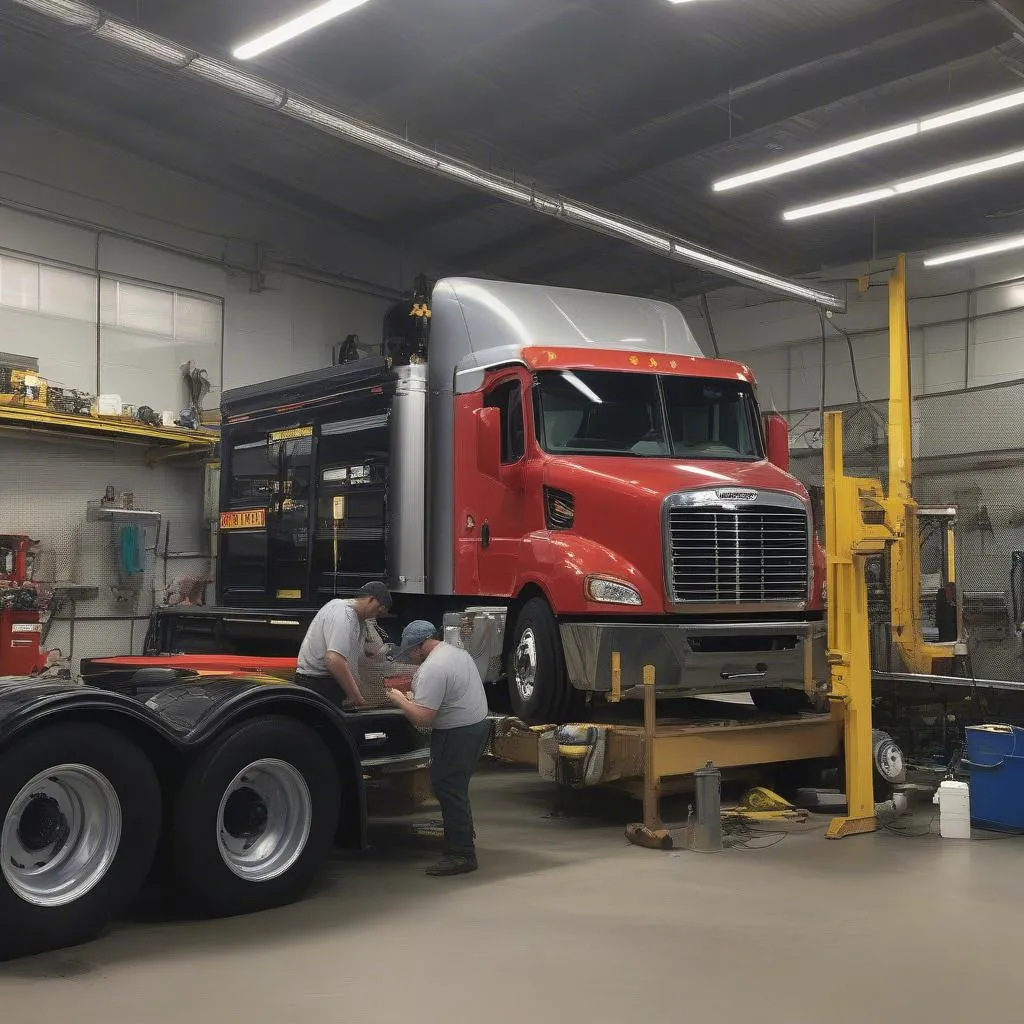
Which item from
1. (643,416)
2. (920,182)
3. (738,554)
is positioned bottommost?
(738,554)

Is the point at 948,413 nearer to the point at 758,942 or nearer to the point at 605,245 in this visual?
the point at 605,245

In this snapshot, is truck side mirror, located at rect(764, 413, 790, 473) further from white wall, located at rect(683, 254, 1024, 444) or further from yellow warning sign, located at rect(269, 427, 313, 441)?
white wall, located at rect(683, 254, 1024, 444)

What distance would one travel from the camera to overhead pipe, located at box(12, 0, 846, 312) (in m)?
9.50

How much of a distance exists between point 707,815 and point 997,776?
6.97ft

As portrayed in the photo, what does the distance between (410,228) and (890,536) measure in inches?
487

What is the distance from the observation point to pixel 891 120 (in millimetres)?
13461

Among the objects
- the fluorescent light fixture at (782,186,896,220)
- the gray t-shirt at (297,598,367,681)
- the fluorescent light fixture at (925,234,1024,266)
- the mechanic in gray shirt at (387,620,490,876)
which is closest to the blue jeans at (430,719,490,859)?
the mechanic in gray shirt at (387,620,490,876)

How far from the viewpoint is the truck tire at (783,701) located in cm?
885

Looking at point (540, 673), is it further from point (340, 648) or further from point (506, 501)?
point (340, 648)

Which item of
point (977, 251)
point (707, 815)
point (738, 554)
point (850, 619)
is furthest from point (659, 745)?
point (977, 251)

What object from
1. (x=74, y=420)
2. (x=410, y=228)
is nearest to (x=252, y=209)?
(x=410, y=228)

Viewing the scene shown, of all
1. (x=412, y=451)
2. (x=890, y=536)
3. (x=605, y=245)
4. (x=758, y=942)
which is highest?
(x=605, y=245)

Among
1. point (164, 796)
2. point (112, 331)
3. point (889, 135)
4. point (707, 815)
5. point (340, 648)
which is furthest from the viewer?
point (112, 331)

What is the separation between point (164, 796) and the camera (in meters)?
5.08
